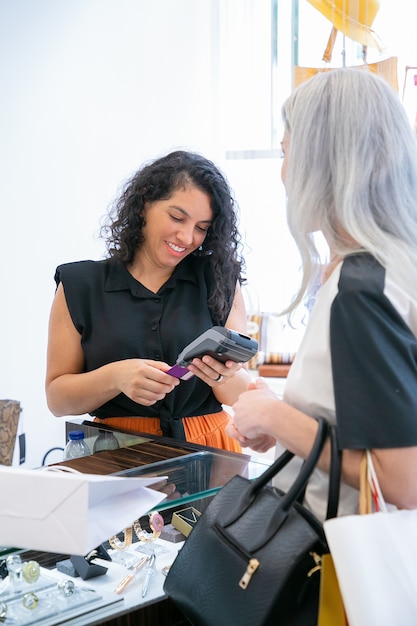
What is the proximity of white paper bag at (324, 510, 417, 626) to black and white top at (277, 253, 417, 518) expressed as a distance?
Result: 11 centimetres

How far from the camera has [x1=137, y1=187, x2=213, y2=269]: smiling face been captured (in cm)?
224

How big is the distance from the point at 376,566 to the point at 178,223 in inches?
53.0

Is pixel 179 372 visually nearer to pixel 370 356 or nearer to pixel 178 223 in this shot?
pixel 178 223

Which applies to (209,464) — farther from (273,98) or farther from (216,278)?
(273,98)

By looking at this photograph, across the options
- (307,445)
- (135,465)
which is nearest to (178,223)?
(135,465)

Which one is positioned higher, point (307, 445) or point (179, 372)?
point (307, 445)

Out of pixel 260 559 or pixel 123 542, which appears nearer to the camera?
pixel 260 559

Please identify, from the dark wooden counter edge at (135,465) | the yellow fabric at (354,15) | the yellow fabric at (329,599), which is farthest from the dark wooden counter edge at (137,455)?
the yellow fabric at (354,15)

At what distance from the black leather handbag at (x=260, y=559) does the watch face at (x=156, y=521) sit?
0.25 metres

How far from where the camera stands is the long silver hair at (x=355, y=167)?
1.20 metres

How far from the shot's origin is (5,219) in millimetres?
4664

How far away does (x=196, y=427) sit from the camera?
2.26 meters

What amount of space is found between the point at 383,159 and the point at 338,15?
10.2 feet

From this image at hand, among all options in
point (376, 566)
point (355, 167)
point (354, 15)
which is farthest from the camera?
point (354, 15)
